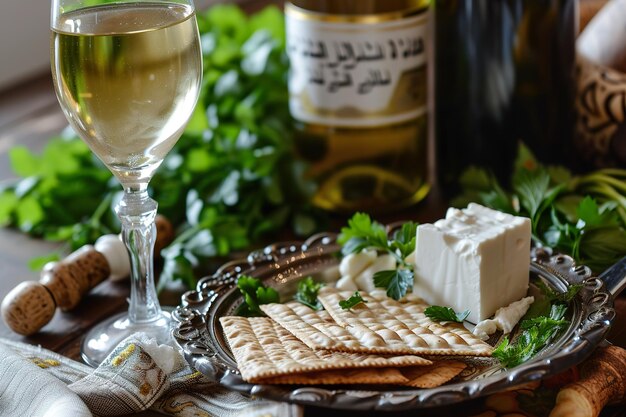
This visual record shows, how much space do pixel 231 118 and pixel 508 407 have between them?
0.80m

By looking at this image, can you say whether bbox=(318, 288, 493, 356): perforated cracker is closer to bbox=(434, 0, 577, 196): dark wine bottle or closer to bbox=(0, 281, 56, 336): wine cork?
bbox=(0, 281, 56, 336): wine cork

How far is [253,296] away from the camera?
0.91m

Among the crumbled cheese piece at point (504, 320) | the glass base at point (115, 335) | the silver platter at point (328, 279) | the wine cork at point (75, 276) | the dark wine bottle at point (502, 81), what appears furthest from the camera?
the dark wine bottle at point (502, 81)

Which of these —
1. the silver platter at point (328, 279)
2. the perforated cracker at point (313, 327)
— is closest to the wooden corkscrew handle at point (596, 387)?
the silver platter at point (328, 279)

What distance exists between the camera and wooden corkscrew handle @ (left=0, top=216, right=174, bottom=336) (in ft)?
3.28

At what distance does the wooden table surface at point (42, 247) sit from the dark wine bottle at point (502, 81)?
0.11m

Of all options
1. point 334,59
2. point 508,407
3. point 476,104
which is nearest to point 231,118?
point 334,59

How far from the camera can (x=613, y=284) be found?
880 millimetres

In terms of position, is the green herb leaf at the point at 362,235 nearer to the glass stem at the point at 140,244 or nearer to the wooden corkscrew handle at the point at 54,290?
the glass stem at the point at 140,244

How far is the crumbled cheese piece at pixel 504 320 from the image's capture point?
0.83 metres

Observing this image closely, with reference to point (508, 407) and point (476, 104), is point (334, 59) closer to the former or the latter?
point (476, 104)

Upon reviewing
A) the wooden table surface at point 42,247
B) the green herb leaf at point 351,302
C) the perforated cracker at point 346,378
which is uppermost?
the perforated cracker at point 346,378

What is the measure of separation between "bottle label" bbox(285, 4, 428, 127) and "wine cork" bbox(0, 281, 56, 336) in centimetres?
45

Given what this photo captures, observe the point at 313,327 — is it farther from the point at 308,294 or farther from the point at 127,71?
the point at 127,71
